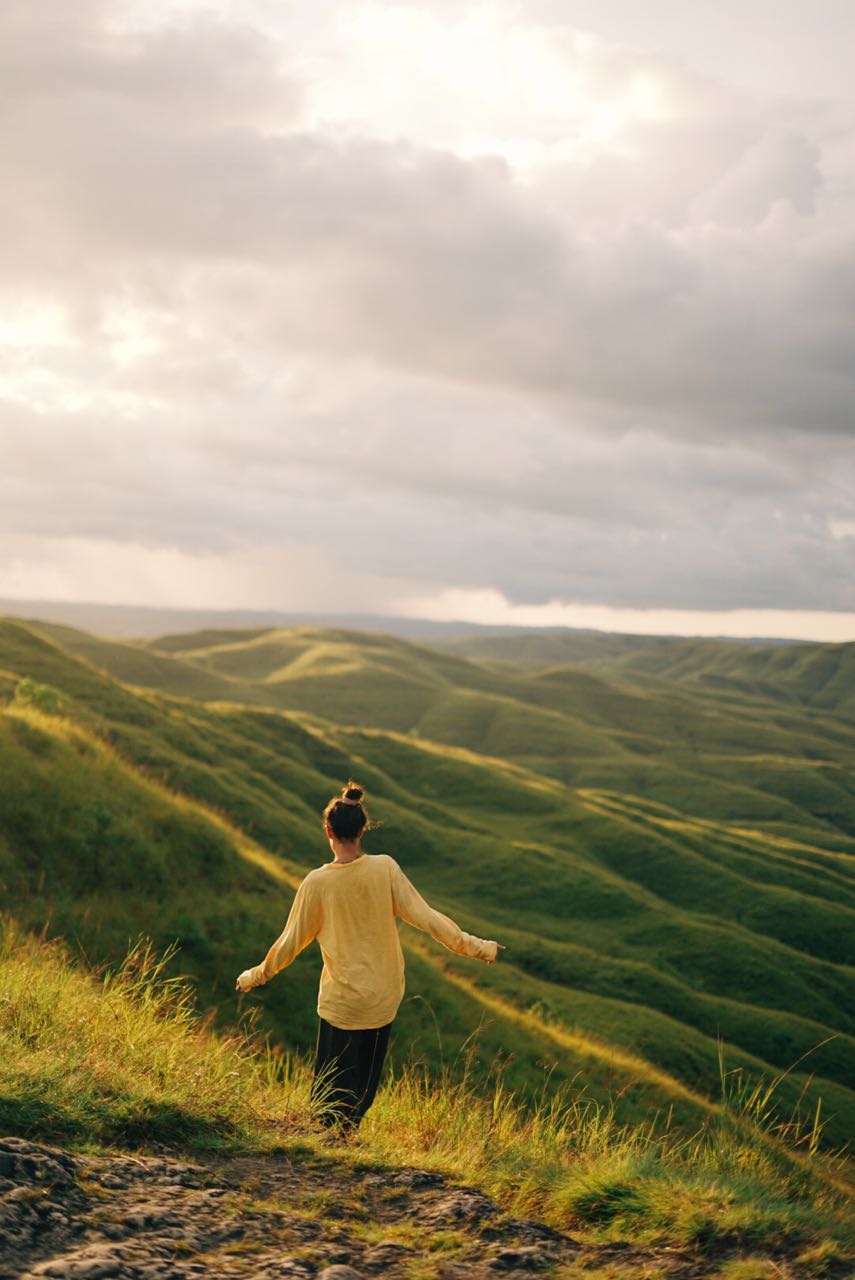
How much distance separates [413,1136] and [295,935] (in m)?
2.01

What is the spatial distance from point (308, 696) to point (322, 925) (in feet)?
519

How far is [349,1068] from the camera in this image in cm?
899

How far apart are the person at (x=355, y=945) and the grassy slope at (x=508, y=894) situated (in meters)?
14.1

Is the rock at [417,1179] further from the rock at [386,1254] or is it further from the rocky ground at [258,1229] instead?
the rock at [386,1254]

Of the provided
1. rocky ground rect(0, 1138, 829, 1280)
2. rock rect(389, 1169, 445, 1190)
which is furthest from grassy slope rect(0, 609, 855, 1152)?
rocky ground rect(0, 1138, 829, 1280)

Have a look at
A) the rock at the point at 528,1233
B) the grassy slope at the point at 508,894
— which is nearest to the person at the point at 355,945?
the rock at the point at 528,1233

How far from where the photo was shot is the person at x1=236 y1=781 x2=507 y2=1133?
891cm

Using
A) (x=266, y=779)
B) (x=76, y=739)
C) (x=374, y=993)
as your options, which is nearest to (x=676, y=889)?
(x=266, y=779)

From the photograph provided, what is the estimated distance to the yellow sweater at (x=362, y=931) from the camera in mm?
8922

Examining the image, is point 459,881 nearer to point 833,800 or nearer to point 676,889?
point 676,889

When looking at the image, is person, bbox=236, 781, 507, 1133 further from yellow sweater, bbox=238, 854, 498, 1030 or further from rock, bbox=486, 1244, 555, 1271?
rock, bbox=486, 1244, 555, 1271

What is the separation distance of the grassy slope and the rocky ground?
1588cm

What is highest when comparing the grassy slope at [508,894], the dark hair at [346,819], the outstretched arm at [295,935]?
the dark hair at [346,819]

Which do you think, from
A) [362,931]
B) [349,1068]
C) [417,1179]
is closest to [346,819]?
[362,931]
